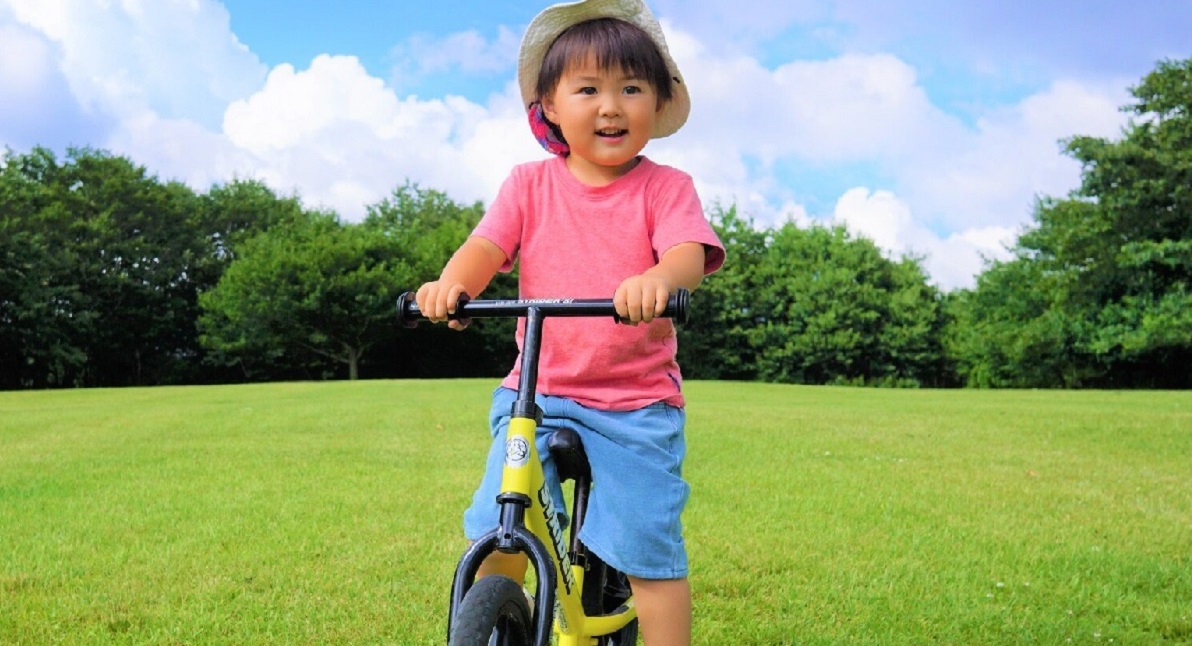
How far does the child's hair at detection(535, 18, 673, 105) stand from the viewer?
2789 millimetres

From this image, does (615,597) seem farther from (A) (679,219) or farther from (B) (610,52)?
(B) (610,52)

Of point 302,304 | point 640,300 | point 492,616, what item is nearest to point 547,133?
point 640,300

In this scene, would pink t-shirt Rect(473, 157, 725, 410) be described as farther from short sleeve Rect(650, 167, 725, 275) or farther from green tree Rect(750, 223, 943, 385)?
green tree Rect(750, 223, 943, 385)

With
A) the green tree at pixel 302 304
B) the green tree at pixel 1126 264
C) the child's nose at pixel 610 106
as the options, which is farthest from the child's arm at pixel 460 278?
the green tree at pixel 302 304

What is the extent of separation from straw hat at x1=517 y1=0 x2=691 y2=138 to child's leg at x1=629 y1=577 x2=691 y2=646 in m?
1.27

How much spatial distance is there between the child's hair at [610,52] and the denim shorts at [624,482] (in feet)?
2.93

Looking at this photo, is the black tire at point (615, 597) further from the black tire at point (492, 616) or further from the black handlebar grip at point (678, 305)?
the black handlebar grip at point (678, 305)

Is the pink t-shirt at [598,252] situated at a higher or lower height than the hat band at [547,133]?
lower

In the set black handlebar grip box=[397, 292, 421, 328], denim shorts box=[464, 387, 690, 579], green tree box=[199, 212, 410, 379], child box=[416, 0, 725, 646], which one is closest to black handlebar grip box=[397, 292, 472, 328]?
black handlebar grip box=[397, 292, 421, 328]

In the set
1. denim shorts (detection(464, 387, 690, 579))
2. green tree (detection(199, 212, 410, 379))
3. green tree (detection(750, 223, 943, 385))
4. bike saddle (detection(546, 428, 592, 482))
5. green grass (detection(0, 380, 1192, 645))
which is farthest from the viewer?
green tree (detection(750, 223, 943, 385))

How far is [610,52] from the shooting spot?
2781mm

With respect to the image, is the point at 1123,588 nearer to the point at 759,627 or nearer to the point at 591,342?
the point at 759,627

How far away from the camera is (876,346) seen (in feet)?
137

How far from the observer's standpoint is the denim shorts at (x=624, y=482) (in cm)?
272
